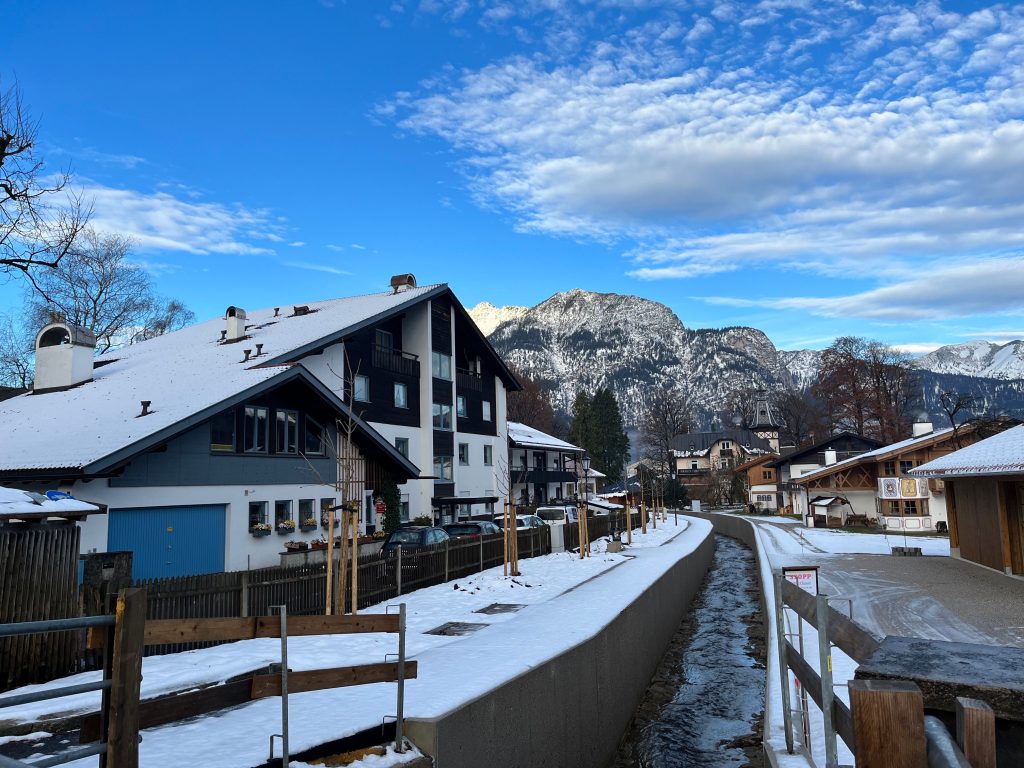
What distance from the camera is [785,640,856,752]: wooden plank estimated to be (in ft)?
12.2

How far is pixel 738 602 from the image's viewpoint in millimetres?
24531

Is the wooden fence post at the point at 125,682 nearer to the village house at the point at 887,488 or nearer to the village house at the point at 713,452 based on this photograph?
the village house at the point at 887,488

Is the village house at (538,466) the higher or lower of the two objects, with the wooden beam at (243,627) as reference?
higher

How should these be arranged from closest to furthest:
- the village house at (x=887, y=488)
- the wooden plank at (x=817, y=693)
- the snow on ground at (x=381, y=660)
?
the wooden plank at (x=817, y=693) → the snow on ground at (x=381, y=660) → the village house at (x=887, y=488)

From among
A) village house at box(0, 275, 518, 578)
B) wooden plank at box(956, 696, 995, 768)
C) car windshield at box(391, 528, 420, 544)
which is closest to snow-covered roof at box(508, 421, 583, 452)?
village house at box(0, 275, 518, 578)

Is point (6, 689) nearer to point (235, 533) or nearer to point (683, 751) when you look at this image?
point (683, 751)

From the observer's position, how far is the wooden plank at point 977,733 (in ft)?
7.23

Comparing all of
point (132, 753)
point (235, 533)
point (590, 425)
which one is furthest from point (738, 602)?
point (590, 425)

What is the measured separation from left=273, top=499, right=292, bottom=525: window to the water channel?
478 inches

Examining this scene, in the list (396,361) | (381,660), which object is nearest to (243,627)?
(381,660)

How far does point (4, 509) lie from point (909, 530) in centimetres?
4636

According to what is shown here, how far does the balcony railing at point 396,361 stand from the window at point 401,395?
2.21ft

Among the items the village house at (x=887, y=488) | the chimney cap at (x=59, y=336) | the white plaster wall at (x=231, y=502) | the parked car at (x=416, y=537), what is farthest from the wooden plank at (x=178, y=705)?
the village house at (x=887, y=488)

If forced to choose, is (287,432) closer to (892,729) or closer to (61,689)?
(61,689)
